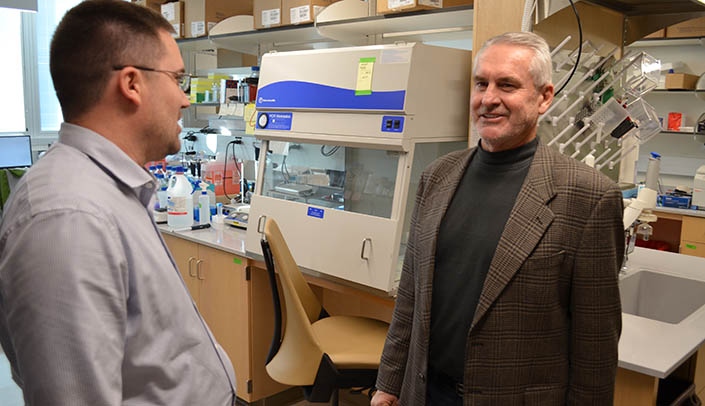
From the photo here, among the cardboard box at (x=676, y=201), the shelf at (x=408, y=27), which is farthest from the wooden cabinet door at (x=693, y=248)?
the shelf at (x=408, y=27)

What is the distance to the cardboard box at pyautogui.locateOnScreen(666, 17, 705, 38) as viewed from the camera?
4.47m

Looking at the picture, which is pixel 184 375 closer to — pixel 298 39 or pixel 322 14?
pixel 322 14

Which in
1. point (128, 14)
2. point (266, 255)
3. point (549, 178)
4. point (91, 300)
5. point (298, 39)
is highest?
point (298, 39)

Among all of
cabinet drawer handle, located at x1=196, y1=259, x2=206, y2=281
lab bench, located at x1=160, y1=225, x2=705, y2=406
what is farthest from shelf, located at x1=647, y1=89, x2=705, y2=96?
cabinet drawer handle, located at x1=196, y1=259, x2=206, y2=281

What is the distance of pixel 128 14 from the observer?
957 millimetres

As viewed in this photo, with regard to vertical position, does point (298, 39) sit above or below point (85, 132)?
above

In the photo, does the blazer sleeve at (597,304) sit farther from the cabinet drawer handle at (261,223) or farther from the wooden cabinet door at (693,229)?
the wooden cabinet door at (693,229)

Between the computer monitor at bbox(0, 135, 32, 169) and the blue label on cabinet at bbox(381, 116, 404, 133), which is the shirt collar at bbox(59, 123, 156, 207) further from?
the computer monitor at bbox(0, 135, 32, 169)

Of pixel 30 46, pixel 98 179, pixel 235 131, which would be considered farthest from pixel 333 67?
pixel 30 46

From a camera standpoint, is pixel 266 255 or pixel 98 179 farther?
pixel 266 255

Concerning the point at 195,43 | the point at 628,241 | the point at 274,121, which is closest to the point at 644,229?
the point at 628,241

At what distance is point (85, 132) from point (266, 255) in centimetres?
127

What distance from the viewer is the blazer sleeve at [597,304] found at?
1263 mm

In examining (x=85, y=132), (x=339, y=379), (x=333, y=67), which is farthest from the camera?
(x=333, y=67)
